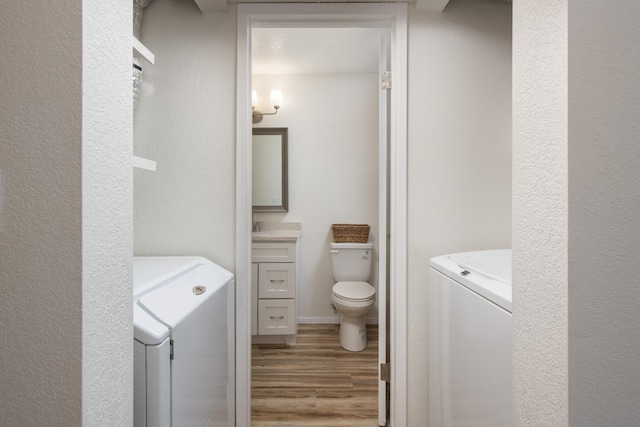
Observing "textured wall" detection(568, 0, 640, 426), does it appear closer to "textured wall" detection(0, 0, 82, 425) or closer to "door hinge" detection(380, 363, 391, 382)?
"textured wall" detection(0, 0, 82, 425)

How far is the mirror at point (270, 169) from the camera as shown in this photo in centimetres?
320

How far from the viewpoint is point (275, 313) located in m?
2.79

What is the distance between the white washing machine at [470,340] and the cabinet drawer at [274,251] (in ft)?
4.80

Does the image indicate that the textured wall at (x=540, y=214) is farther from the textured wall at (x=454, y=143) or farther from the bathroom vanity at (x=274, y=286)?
the bathroom vanity at (x=274, y=286)

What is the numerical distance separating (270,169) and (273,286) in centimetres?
110

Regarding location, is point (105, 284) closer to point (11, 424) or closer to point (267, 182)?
point (11, 424)

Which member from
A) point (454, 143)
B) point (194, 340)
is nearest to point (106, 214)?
point (194, 340)

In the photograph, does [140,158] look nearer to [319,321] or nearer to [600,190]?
[600,190]

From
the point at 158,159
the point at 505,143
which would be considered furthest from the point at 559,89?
the point at 158,159

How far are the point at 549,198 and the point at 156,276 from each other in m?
1.11

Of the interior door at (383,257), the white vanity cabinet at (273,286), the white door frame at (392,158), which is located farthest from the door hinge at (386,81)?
the white vanity cabinet at (273,286)

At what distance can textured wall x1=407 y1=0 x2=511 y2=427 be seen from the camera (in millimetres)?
1607

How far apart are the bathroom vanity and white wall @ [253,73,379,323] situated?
0.48 m

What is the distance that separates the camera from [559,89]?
594 mm
